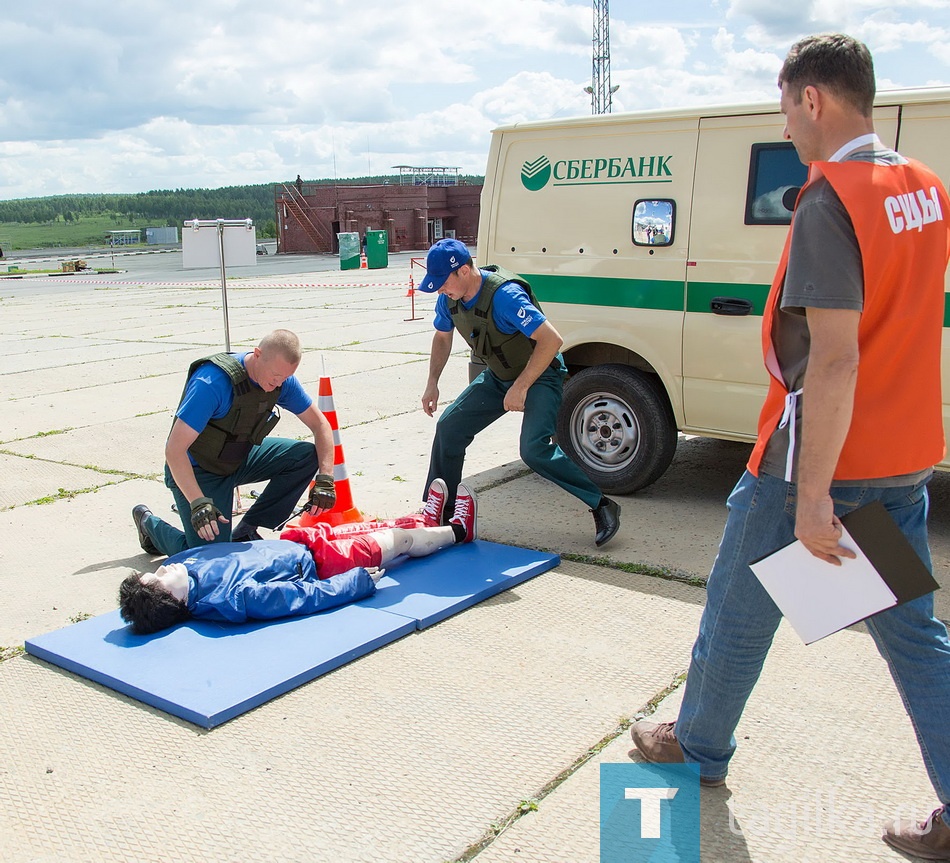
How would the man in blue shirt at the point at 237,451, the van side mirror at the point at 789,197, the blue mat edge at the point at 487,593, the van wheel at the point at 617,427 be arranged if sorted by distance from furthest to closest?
the van wheel at the point at 617,427, the van side mirror at the point at 789,197, the man in blue shirt at the point at 237,451, the blue mat edge at the point at 487,593

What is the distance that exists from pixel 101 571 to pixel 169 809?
8.12 ft

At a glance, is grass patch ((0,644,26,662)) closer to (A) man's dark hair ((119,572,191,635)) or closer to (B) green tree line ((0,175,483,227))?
(A) man's dark hair ((119,572,191,635))

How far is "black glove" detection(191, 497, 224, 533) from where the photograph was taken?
4516 mm

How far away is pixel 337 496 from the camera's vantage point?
19.2 ft

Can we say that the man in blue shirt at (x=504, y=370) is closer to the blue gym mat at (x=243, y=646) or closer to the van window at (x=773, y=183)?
the blue gym mat at (x=243, y=646)

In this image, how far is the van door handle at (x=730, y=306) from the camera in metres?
5.43

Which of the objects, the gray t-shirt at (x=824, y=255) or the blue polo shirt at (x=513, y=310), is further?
the blue polo shirt at (x=513, y=310)

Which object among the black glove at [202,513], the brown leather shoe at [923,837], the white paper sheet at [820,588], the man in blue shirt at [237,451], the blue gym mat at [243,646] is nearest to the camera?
the white paper sheet at [820,588]

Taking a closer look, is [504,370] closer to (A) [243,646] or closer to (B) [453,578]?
(B) [453,578]

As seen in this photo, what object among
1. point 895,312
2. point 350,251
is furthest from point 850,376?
point 350,251

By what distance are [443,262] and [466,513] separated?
140cm

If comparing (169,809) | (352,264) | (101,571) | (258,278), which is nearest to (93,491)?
(101,571)

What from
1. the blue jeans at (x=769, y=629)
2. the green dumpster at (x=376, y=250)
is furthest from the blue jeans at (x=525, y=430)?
the green dumpster at (x=376, y=250)

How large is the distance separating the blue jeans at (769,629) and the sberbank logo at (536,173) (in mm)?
3994
